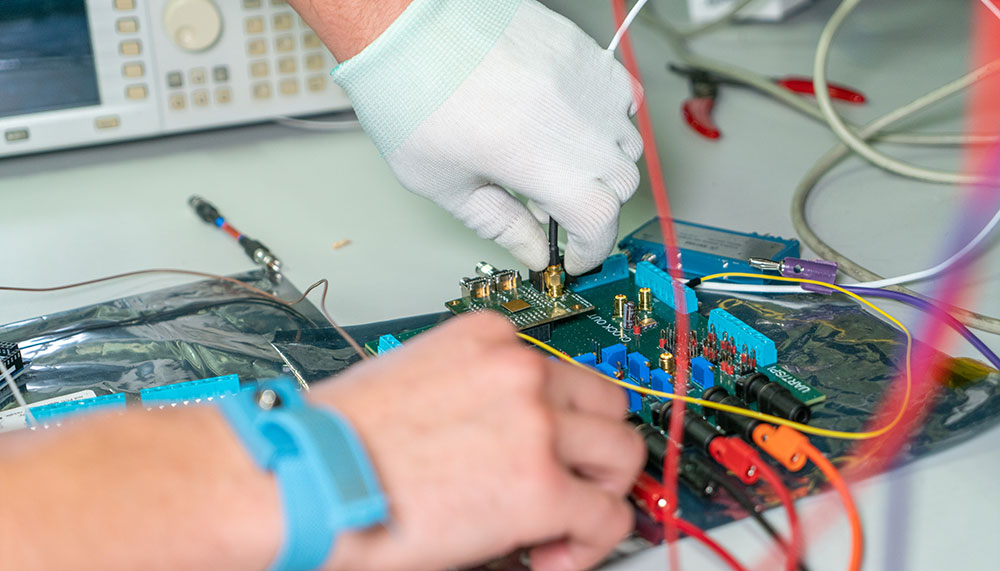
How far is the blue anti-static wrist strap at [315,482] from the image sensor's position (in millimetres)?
444

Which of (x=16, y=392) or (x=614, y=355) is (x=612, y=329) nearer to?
(x=614, y=355)

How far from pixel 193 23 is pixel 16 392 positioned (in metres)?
0.64

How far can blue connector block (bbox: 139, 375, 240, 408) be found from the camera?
78 centimetres

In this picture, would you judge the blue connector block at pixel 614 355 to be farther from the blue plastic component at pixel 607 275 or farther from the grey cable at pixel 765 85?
Result: the grey cable at pixel 765 85

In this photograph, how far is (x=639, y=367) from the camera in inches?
30.7

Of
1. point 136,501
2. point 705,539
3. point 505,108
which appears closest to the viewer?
point 136,501

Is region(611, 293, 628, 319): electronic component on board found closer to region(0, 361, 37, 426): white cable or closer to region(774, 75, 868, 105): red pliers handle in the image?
region(0, 361, 37, 426): white cable

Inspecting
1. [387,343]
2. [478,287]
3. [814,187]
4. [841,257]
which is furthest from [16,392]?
[814,187]

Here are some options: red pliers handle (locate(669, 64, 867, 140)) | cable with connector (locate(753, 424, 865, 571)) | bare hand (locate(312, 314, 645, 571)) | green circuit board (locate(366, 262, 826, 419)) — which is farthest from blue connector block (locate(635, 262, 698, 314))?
red pliers handle (locate(669, 64, 867, 140))

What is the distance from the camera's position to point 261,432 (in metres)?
0.47

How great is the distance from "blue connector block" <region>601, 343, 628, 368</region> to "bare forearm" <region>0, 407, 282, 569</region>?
391 millimetres

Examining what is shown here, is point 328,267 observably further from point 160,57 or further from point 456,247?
point 160,57

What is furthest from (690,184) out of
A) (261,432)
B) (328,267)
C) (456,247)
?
(261,432)

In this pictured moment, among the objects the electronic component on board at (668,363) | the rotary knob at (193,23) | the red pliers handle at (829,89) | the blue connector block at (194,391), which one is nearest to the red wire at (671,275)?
the electronic component on board at (668,363)
